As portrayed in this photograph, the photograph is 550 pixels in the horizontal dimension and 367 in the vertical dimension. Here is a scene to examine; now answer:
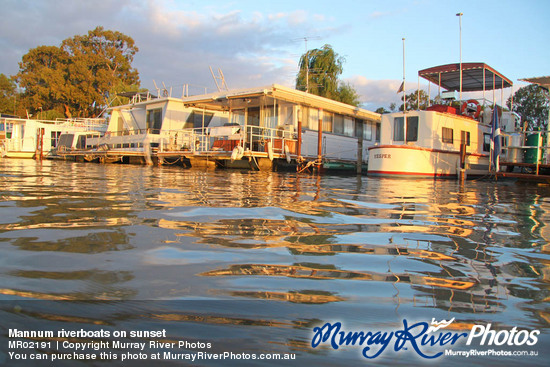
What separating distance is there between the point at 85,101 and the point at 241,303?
160ft

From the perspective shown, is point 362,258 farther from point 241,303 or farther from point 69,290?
point 69,290

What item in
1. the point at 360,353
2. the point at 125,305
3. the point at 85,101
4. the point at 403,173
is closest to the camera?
the point at 360,353

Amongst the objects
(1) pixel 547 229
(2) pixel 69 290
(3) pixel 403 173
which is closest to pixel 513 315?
(2) pixel 69 290

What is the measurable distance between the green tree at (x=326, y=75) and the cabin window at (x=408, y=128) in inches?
638

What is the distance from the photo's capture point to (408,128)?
712 inches

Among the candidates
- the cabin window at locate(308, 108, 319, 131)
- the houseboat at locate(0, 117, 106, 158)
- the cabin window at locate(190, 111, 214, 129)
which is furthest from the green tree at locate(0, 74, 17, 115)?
the cabin window at locate(308, 108, 319, 131)

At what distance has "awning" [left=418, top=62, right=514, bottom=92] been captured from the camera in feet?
60.1

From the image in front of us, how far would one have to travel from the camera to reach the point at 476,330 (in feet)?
5.40

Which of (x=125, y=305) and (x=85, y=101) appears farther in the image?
(x=85, y=101)

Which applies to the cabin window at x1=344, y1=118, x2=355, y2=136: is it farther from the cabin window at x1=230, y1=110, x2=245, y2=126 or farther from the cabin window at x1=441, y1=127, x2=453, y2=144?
the cabin window at x1=441, y1=127, x2=453, y2=144

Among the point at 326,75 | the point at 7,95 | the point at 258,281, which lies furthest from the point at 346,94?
the point at 7,95

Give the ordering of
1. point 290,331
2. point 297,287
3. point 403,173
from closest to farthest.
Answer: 1. point 290,331
2. point 297,287
3. point 403,173

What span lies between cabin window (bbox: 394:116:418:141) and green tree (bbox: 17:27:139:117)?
3450 centimetres

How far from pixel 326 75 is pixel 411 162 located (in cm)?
1945
